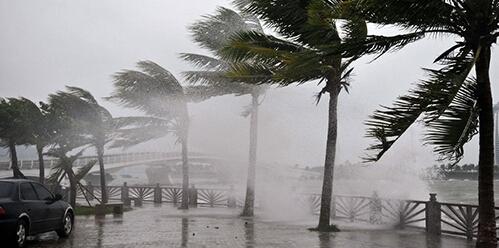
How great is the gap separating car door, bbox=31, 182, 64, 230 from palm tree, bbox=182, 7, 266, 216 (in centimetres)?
827

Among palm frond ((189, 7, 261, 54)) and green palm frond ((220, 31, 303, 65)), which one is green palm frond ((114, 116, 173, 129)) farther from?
green palm frond ((220, 31, 303, 65))

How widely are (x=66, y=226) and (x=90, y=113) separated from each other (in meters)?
14.7

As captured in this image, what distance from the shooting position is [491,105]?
7.98 m

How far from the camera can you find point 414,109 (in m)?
7.63

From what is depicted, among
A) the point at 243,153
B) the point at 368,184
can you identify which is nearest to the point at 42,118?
the point at 243,153

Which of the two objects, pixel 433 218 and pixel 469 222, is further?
pixel 433 218

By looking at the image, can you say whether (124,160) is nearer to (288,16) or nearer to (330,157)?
(330,157)

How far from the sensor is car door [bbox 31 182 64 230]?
12.5m

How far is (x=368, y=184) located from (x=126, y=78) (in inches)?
653

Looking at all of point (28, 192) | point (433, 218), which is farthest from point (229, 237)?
point (433, 218)

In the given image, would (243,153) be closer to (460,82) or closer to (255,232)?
(255,232)

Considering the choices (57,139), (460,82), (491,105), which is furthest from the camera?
(57,139)

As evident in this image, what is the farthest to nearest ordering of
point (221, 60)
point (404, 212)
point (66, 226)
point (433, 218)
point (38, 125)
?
point (38, 125) → point (221, 60) → point (404, 212) → point (433, 218) → point (66, 226)

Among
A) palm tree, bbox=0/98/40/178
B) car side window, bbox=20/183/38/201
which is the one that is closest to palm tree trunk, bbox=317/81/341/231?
car side window, bbox=20/183/38/201
